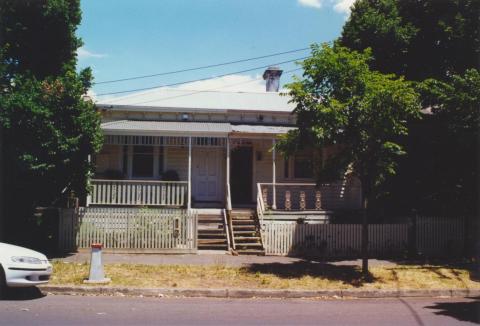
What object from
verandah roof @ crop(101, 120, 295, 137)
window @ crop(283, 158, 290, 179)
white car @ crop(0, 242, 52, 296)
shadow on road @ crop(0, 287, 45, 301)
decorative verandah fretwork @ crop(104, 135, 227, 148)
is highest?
verandah roof @ crop(101, 120, 295, 137)

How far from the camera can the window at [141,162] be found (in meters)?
19.2

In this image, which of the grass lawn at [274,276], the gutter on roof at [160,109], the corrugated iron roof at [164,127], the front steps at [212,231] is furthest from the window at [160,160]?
the grass lawn at [274,276]

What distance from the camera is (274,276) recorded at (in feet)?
36.4

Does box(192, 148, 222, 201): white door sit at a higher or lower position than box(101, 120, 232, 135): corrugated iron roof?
lower

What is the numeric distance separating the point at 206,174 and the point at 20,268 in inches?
441

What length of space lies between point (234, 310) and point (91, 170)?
7553 mm

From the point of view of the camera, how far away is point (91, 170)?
14.0 meters

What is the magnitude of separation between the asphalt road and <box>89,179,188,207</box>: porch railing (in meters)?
7.38

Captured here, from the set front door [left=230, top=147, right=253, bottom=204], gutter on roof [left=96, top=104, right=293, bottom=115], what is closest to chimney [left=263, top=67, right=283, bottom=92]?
gutter on roof [left=96, top=104, right=293, bottom=115]

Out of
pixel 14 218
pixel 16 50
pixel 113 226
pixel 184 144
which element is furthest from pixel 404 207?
pixel 16 50

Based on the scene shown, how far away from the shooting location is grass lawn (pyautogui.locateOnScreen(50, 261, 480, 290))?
10.2 m

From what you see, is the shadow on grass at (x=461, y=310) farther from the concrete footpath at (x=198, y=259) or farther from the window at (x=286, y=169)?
the window at (x=286, y=169)

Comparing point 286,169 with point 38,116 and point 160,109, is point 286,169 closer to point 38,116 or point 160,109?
point 160,109

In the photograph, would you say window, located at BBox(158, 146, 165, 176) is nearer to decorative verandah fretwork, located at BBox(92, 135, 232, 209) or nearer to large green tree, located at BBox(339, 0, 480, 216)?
decorative verandah fretwork, located at BBox(92, 135, 232, 209)
